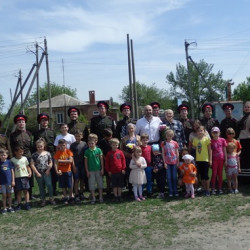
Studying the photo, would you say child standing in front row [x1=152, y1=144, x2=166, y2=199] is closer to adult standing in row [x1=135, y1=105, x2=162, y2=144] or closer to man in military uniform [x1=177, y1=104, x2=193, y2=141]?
adult standing in row [x1=135, y1=105, x2=162, y2=144]

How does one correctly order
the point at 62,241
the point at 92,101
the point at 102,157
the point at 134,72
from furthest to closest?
the point at 92,101
the point at 134,72
the point at 102,157
the point at 62,241

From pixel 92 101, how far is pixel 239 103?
3885cm

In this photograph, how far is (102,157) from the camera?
812 cm

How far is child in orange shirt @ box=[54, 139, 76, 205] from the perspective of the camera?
7.97m

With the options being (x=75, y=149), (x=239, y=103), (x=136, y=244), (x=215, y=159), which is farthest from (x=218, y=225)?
(x=239, y=103)

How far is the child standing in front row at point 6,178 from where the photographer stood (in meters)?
7.63

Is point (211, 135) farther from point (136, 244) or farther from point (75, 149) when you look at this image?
point (136, 244)

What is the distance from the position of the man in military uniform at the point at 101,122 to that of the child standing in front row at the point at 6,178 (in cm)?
211

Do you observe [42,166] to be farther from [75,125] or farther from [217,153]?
[217,153]

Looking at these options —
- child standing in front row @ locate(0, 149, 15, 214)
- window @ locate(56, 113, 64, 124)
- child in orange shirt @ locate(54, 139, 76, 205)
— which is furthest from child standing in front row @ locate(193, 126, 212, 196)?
window @ locate(56, 113, 64, 124)

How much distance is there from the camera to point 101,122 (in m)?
8.72

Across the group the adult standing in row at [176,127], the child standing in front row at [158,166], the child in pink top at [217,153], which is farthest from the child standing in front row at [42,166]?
the child in pink top at [217,153]

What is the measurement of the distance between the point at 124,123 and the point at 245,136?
283cm

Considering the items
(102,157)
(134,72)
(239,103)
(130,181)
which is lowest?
(130,181)
